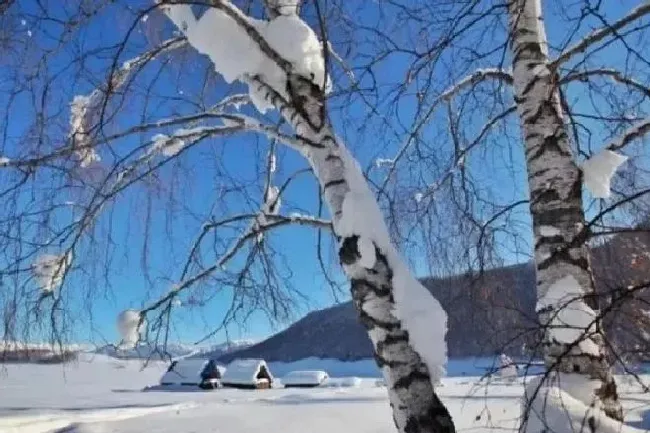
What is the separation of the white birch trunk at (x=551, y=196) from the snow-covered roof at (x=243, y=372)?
26.1 meters

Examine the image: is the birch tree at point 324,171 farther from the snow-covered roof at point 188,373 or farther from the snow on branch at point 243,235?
the snow-covered roof at point 188,373

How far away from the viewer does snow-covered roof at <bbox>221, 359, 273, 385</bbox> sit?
1091 inches

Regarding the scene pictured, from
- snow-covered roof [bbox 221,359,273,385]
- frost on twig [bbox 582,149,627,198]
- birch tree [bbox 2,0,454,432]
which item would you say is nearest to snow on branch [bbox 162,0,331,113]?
birch tree [bbox 2,0,454,432]

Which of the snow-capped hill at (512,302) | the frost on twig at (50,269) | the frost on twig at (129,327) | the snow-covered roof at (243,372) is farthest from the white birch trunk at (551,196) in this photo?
the snow-covered roof at (243,372)

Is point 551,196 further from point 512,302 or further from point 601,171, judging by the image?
point 512,302

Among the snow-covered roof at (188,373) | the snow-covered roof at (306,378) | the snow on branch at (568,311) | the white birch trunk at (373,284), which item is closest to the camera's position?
the white birch trunk at (373,284)

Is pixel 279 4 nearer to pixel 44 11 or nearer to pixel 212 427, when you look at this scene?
pixel 44 11

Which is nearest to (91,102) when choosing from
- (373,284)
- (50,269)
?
(50,269)

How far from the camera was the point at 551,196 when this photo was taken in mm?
2773

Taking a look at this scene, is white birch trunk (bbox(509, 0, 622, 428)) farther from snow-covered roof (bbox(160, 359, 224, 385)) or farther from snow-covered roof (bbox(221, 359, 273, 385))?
snow-covered roof (bbox(221, 359, 273, 385))

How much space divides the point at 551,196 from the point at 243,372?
1061 inches

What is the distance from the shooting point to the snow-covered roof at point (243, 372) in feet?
90.9

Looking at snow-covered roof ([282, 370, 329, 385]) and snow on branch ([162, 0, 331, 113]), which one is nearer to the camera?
snow on branch ([162, 0, 331, 113])

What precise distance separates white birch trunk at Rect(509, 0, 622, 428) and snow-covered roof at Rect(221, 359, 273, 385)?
Result: 26094 mm
